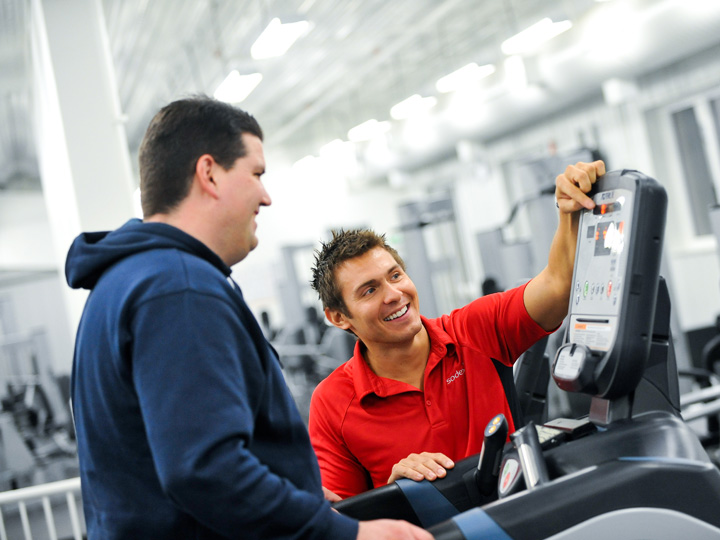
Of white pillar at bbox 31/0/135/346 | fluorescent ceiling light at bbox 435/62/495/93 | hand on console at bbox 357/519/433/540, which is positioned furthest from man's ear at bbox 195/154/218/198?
fluorescent ceiling light at bbox 435/62/495/93

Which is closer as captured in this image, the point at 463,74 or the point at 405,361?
the point at 405,361

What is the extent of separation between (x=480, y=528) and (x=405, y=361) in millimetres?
762

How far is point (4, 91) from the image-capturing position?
825 cm

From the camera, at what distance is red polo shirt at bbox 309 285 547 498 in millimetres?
1664

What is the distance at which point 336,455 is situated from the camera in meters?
1.72

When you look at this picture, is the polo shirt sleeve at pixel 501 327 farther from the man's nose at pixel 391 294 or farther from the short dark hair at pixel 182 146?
the short dark hair at pixel 182 146

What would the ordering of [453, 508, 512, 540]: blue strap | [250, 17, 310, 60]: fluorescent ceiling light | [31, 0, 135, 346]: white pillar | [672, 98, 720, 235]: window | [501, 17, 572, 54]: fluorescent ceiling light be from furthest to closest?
1. [672, 98, 720, 235]: window
2. [501, 17, 572, 54]: fluorescent ceiling light
3. [250, 17, 310, 60]: fluorescent ceiling light
4. [31, 0, 135, 346]: white pillar
5. [453, 508, 512, 540]: blue strap

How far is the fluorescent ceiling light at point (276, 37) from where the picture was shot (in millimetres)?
4738

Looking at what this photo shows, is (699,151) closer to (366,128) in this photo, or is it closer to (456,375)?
(366,128)

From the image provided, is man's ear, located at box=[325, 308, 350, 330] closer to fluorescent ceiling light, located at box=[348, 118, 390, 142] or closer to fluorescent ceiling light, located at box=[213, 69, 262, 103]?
fluorescent ceiling light, located at box=[213, 69, 262, 103]

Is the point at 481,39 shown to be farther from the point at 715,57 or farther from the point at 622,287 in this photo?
the point at 622,287

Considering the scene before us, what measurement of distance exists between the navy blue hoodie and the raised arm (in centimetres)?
71

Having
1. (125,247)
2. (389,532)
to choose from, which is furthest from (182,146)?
(389,532)

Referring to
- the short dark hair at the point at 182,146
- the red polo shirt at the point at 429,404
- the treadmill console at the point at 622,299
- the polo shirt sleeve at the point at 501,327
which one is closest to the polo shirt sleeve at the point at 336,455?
the red polo shirt at the point at 429,404
